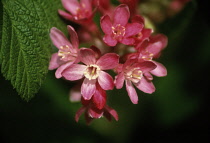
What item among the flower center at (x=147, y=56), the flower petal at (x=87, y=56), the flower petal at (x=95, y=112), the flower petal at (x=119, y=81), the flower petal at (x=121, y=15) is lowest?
the flower petal at (x=95, y=112)

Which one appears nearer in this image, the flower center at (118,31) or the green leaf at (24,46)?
the green leaf at (24,46)

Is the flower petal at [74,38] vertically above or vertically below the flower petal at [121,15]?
below

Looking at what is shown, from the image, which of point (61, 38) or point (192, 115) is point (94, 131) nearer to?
point (192, 115)

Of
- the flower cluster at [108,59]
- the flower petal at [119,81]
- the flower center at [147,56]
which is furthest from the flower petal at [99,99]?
the flower center at [147,56]

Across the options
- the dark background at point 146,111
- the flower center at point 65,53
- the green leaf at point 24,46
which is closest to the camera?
the green leaf at point 24,46

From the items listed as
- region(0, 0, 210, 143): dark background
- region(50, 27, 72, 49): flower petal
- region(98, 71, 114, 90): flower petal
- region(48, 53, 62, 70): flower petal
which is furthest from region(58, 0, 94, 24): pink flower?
region(0, 0, 210, 143): dark background

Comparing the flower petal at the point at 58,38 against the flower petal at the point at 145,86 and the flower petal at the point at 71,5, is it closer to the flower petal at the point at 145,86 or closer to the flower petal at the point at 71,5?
the flower petal at the point at 71,5

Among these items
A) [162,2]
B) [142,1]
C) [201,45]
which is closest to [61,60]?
[142,1]
